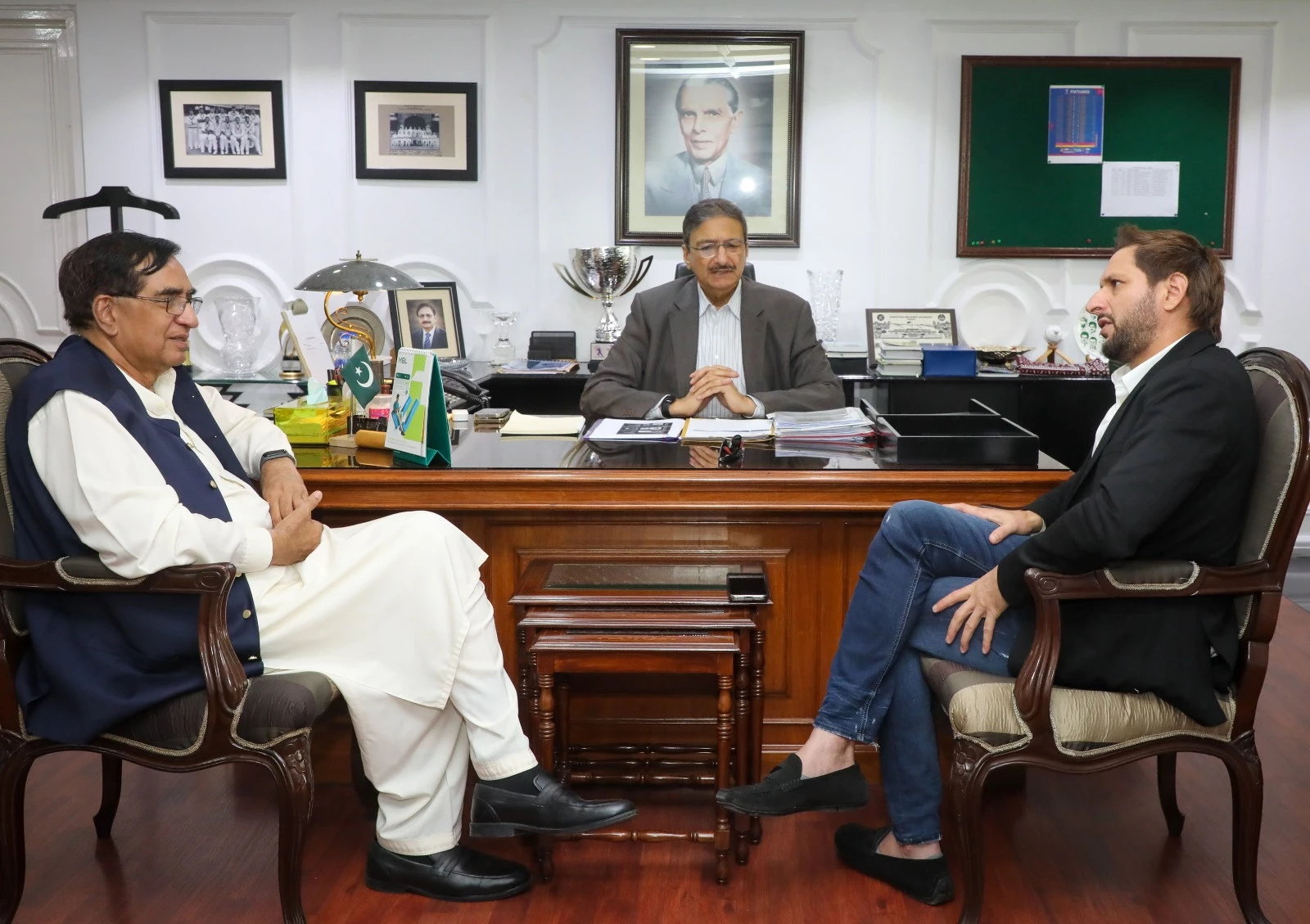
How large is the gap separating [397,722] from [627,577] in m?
0.53

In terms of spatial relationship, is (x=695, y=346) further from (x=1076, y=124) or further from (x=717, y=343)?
(x=1076, y=124)

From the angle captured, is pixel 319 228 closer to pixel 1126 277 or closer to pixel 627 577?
pixel 627 577

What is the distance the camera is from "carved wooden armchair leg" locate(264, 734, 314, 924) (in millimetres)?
2078

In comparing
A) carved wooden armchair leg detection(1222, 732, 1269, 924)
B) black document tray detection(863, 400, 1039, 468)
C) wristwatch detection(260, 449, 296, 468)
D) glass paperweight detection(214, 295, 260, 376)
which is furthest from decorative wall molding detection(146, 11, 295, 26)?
carved wooden armchair leg detection(1222, 732, 1269, 924)

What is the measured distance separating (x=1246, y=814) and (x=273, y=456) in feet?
6.61

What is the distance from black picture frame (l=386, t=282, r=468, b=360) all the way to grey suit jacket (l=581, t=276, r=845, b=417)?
1.82 meters

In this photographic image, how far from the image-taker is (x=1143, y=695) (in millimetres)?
2102

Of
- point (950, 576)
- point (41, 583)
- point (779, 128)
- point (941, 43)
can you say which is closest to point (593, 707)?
point (950, 576)

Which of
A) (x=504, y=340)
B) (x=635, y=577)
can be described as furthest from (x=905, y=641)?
(x=504, y=340)

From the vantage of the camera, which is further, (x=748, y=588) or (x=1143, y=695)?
(x=748, y=588)

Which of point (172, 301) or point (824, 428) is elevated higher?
point (172, 301)

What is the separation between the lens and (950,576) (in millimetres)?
2357

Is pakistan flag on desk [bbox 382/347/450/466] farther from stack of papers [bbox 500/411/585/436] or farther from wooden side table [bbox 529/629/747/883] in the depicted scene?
wooden side table [bbox 529/629/747/883]

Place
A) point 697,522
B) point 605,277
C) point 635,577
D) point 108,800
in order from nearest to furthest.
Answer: point 635,577 → point 108,800 → point 697,522 → point 605,277
